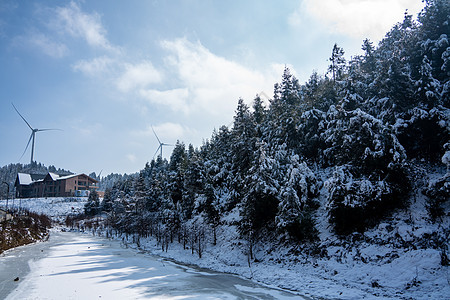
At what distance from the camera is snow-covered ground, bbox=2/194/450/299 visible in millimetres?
13758

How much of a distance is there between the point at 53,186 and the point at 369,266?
439 feet

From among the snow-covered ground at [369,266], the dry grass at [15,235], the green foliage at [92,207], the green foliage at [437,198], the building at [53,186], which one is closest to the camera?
the snow-covered ground at [369,266]

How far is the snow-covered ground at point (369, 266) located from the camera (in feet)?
45.1

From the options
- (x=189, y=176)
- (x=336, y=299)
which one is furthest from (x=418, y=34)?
(x=189, y=176)

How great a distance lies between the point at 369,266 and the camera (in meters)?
16.5

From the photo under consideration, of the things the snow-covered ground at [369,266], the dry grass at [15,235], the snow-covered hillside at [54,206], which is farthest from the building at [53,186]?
the snow-covered ground at [369,266]

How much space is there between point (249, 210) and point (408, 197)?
13.6 meters

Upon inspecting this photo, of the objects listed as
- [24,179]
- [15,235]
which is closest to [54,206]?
[24,179]

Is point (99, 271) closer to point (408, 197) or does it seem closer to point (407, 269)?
point (407, 269)

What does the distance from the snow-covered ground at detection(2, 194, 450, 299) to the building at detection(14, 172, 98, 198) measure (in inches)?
4390

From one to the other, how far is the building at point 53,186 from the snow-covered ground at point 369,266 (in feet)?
366

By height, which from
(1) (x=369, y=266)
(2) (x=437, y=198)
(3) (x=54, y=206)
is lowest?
(1) (x=369, y=266)

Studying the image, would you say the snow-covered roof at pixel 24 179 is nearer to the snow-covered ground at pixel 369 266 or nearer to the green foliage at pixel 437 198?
the snow-covered ground at pixel 369 266

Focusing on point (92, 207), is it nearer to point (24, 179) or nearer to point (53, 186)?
point (53, 186)
